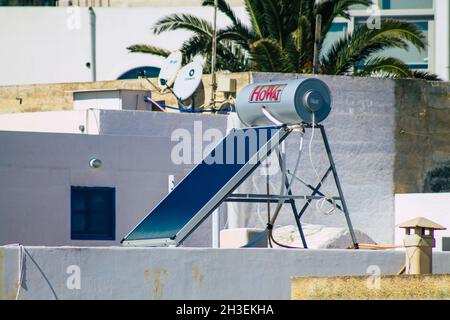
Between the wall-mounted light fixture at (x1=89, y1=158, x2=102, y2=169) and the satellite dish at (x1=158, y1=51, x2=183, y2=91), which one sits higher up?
the satellite dish at (x1=158, y1=51, x2=183, y2=91)

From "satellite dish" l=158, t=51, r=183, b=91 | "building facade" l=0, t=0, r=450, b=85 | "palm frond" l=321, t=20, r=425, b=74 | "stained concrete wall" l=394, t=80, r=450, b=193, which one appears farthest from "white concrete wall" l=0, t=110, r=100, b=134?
"building facade" l=0, t=0, r=450, b=85

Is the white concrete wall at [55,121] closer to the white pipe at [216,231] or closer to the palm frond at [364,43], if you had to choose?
the white pipe at [216,231]

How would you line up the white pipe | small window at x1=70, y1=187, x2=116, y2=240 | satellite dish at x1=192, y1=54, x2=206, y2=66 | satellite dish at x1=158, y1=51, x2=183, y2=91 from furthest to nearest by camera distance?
satellite dish at x1=158, y1=51, x2=183, y2=91, satellite dish at x1=192, y1=54, x2=206, y2=66, small window at x1=70, y1=187, x2=116, y2=240, the white pipe

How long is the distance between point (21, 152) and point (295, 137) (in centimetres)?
627

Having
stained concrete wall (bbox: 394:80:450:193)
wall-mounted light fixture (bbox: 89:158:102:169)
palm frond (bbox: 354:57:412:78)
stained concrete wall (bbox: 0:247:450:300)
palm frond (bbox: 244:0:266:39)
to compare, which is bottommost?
stained concrete wall (bbox: 0:247:450:300)

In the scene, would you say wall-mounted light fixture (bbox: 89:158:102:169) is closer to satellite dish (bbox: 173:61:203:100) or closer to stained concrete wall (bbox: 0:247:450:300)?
satellite dish (bbox: 173:61:203:100)

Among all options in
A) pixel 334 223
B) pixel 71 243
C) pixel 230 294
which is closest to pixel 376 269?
pixel 230 294

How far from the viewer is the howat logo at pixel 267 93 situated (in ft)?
69.6

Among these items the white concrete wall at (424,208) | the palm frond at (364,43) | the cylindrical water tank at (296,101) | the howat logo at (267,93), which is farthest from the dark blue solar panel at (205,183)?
the palm frond at (364,43)

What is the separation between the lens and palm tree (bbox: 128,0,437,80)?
3175 cm

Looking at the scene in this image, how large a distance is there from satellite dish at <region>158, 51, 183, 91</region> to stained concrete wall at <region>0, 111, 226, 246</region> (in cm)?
350

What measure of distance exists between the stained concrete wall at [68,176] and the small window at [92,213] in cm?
12

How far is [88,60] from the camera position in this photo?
45844 millimetres

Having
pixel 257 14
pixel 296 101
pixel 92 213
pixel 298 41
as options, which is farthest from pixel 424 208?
pixel 257 14
